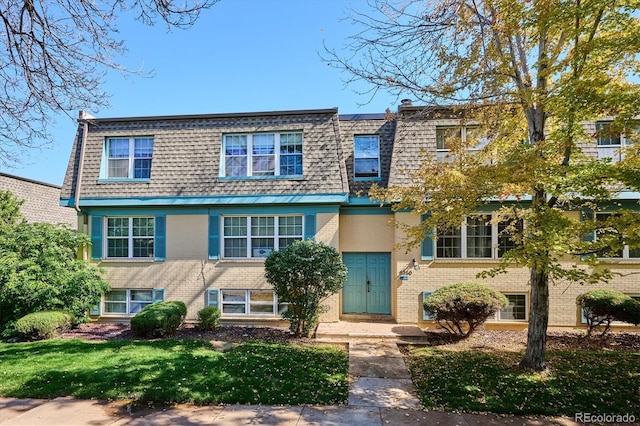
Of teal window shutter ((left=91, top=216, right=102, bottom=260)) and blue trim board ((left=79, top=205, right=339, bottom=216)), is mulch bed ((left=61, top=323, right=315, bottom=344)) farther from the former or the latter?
blue trim board ((left=79, top=205, right=339, bottom=216))

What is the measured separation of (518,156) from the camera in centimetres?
583

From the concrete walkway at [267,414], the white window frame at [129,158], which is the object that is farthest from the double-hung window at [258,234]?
the concrete walkway at [267,414]

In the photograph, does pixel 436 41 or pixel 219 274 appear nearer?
pixel 436 41

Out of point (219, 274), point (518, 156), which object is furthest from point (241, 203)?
point (518, 156)

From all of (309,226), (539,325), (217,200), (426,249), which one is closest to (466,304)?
(539,325)

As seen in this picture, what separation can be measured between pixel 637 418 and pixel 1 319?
14629mm

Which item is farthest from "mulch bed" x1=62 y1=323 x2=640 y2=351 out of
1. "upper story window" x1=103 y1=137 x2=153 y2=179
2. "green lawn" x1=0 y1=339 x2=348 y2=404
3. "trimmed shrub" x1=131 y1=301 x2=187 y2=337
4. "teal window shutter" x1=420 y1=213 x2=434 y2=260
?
"upper story window" x1=103 y1=137 x2=153 y2=179

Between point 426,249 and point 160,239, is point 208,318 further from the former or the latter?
point 426,249

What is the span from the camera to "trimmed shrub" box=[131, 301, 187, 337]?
30.4 feet

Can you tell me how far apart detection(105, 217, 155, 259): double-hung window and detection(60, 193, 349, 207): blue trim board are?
0.66 meters

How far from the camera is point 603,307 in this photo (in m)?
8.94

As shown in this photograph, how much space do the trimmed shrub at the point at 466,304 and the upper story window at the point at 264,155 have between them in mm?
5767

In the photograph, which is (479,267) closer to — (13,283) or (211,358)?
(211,358)

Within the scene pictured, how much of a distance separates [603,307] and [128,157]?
49.0 ft
